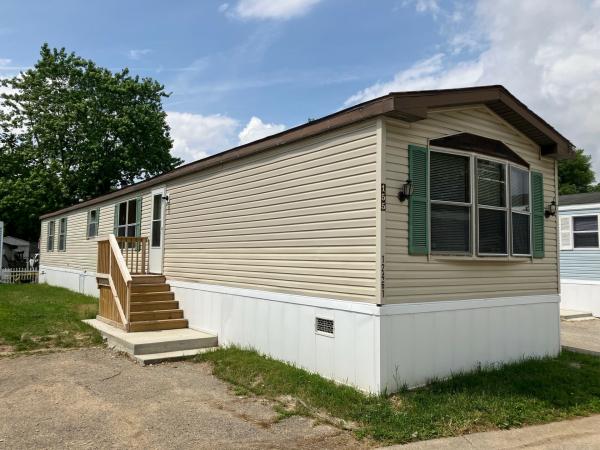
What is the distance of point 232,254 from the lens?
8.11m

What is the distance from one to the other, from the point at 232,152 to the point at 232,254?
1683 mm

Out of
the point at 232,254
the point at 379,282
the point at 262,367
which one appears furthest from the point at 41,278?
the point at 379,282

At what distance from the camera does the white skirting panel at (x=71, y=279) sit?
14.5 meters

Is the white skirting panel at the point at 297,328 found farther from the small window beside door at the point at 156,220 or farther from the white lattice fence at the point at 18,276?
the white lattice fence at the point at 18,276

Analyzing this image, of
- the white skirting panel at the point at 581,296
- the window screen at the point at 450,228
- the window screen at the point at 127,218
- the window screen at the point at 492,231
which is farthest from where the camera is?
the white skirting panel at the point at 581,296

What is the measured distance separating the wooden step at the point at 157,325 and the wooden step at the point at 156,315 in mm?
106

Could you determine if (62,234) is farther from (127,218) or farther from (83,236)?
(127,218)

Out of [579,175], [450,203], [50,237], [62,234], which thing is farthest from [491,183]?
[579,175]

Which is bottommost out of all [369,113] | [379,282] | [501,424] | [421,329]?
[501,424]

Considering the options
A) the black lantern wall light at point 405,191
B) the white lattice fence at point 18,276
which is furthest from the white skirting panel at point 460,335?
the white lattice fence at point 18,276

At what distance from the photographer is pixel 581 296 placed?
13578 millimetres

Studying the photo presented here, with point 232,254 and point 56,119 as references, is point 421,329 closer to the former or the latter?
point 232,254

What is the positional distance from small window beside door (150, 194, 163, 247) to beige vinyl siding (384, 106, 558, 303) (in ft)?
21.4

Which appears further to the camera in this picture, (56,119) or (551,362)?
(56,119)
